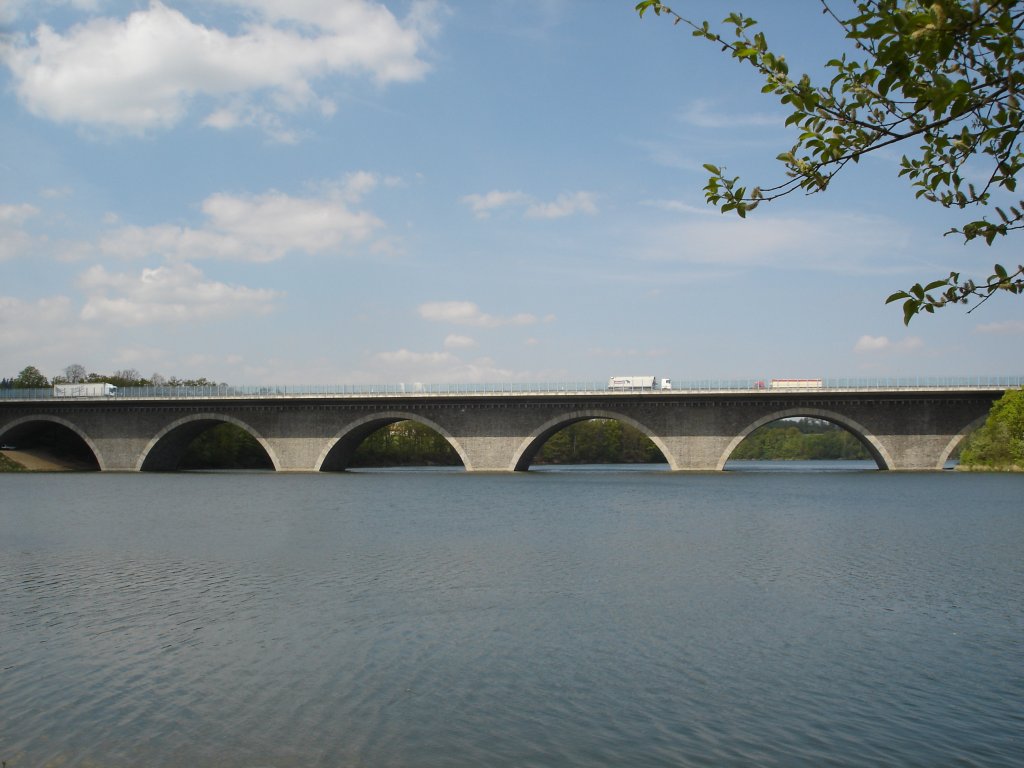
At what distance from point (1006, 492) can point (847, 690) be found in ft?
133

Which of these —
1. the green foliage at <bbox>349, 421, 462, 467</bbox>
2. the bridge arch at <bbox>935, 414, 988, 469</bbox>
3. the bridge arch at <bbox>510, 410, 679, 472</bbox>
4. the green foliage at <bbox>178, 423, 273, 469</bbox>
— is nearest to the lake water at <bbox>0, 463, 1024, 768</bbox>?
the bridge arch at <bbox>935, 414, 988, 469</bbox>

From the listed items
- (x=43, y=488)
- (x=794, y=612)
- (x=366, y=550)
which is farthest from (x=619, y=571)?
(x=43, y=488)

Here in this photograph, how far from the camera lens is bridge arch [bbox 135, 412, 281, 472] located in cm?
7494

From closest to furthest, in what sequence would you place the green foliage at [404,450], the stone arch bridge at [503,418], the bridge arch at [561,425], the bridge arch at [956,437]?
the bridge arch at [956,437] → the stone arch bridge at [503,418] → the bridge arch at [561,425] → the green foliage at [404,450]

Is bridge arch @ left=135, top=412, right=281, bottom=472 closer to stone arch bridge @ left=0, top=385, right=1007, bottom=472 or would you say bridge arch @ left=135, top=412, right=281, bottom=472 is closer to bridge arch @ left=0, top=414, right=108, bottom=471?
stone arch bridge @ left=0, top=385, right=1007, bottom=472

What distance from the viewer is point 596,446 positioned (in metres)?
129

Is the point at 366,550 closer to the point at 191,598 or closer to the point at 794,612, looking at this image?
the point at 191,598

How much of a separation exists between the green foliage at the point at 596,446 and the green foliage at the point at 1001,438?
6210 centimetres

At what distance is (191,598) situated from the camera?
18.6 m

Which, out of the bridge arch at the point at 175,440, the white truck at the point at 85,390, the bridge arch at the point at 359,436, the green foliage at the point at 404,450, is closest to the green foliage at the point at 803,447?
the green foliage at the point at 404,450

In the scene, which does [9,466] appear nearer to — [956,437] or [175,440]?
[175,440]

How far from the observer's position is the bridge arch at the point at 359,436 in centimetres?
7225

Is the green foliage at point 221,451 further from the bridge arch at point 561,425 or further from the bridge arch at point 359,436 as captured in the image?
the bridge arch at point 561,425

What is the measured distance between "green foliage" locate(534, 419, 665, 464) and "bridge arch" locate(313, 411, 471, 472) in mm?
52892
